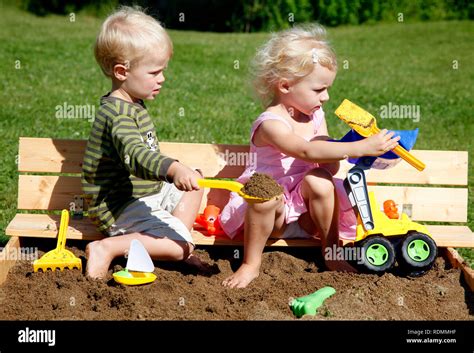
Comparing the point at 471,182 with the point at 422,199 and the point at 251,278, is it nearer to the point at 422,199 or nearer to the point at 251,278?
the point at 422,199

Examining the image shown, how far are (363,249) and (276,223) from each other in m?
0.48

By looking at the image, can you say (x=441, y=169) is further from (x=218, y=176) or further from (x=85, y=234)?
(x=85, y=234)

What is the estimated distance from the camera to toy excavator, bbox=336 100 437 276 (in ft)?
12.7

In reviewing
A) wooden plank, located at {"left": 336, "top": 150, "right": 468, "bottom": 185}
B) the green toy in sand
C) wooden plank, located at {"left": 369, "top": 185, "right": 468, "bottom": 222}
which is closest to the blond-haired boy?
the green toy in sand

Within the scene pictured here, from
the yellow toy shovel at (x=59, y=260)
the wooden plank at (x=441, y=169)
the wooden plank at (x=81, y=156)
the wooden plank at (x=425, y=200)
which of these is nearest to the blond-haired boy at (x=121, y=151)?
the yellow toy shovel at (x=59, y=260)

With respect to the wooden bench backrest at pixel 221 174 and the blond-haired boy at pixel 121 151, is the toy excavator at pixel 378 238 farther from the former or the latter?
the blond-haired boy at pixel 121 151

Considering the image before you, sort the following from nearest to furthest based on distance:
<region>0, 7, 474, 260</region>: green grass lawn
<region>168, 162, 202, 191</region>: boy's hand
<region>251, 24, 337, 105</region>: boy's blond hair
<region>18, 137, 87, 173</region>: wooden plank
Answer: <region>168, 162, 202, 191</region>: boy's hand, <region>251, 24, 337, 105</region>: boy's blond hair, <region>18, 137, 87, 173</region>: wooden plank, <region>0, 7, 474, 260</region>: green grass lawn

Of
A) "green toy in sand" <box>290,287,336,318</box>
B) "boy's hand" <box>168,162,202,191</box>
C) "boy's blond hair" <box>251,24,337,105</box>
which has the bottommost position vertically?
"green toy in sand" <box>290,287,336,318</box>

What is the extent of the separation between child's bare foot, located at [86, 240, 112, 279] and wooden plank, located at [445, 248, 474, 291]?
1.81 metres

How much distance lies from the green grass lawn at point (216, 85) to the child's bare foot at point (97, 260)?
98 centimetres

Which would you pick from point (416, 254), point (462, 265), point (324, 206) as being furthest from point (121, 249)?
point (462, 265)

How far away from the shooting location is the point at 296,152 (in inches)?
152

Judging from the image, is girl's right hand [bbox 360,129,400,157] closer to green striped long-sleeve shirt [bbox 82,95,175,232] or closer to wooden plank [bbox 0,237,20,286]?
green striped long-sleeve shirt [bbox 82,95,175,232]

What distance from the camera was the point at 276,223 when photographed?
403 centimetres
